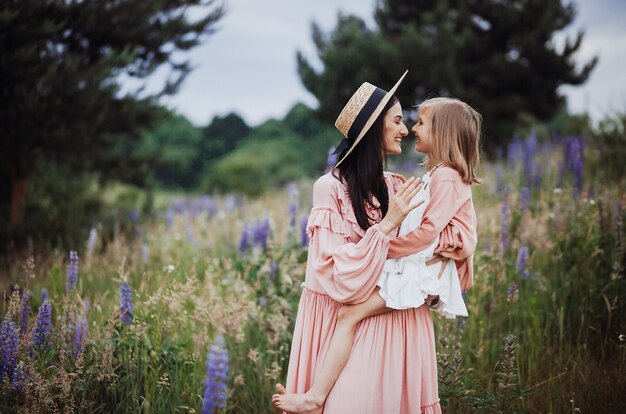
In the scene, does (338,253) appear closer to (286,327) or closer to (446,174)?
(446,174)

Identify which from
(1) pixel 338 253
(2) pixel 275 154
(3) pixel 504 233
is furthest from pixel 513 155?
(2) pixel 275 154

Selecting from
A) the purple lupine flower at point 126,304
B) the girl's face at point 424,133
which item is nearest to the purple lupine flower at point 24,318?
the purple lupine flower at point 126,304

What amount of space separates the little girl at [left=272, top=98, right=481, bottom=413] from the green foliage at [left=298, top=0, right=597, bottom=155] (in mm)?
9820

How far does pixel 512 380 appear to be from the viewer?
342 cm

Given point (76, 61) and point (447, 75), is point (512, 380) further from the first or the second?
point (447, 75)

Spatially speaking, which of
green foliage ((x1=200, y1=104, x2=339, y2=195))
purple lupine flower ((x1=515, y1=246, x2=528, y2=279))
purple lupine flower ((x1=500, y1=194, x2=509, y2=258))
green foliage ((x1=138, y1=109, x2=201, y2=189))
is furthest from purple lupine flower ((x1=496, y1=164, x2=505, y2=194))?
green foliage ((x1=138, y1=109, x2=201, y2=189))

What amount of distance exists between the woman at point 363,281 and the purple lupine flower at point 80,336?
3.74 ft

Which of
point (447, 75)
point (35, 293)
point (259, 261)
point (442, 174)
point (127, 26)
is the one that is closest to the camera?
point (442, 174)

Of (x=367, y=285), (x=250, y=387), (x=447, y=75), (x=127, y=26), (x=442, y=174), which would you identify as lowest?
(x=250, y=387)

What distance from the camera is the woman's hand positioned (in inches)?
86.1

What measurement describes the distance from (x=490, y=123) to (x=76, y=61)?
9.73 meters

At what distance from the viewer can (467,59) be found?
44.5ft

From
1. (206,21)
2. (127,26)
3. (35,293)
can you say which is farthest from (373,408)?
(206,21)

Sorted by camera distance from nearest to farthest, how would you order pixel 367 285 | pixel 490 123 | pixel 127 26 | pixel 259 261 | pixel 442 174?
pixel 367 285 → pixel 442 174 → pixel 259 261 → pixel 127 26 → pixel 490 123
